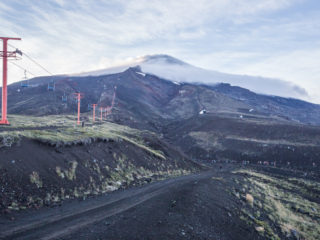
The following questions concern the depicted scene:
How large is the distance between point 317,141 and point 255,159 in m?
22.7

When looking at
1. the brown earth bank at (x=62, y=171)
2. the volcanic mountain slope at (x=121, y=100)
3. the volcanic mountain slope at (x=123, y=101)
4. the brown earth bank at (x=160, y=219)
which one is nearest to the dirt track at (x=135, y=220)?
the brown earth bank at (x=160, y=219)

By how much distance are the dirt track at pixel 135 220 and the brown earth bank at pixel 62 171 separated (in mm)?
1608

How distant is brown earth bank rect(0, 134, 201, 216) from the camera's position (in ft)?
50.7

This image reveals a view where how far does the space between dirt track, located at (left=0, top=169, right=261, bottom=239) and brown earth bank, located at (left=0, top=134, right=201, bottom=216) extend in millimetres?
1608

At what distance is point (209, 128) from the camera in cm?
10350

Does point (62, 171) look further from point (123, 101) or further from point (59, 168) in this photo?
point (123, 101)

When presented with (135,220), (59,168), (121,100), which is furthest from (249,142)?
(121,100)

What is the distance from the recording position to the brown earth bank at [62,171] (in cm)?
1546

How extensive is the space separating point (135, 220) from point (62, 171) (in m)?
10.00

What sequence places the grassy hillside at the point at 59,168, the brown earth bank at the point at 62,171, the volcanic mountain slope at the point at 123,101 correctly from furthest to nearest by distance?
1. the volcanic mountain slope at the point at 123,101
2. the grassy hillside at the point at 59,168
3. the brown earth bank at the point at 62,171

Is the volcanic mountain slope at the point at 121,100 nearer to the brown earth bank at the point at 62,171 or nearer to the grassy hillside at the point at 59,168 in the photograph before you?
the brown earth bank at the point at 62,171

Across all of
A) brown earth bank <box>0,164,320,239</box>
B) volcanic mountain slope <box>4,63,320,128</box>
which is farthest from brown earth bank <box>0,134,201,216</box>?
volcanic mountain slope <box>4,63,320,128</box>

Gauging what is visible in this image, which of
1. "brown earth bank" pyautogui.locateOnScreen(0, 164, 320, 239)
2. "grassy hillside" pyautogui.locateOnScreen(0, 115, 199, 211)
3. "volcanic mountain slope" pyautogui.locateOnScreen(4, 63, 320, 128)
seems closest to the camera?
"brown earth bank" pyautogui.locateOnScreen(0, 164, 320, 239)

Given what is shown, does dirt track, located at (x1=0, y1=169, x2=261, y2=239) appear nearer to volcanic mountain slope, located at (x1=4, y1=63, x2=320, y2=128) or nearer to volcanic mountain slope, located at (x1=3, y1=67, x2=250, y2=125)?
volcanic mountain slope, located at (x1=4, y1=63, x2=320, y2=128)
